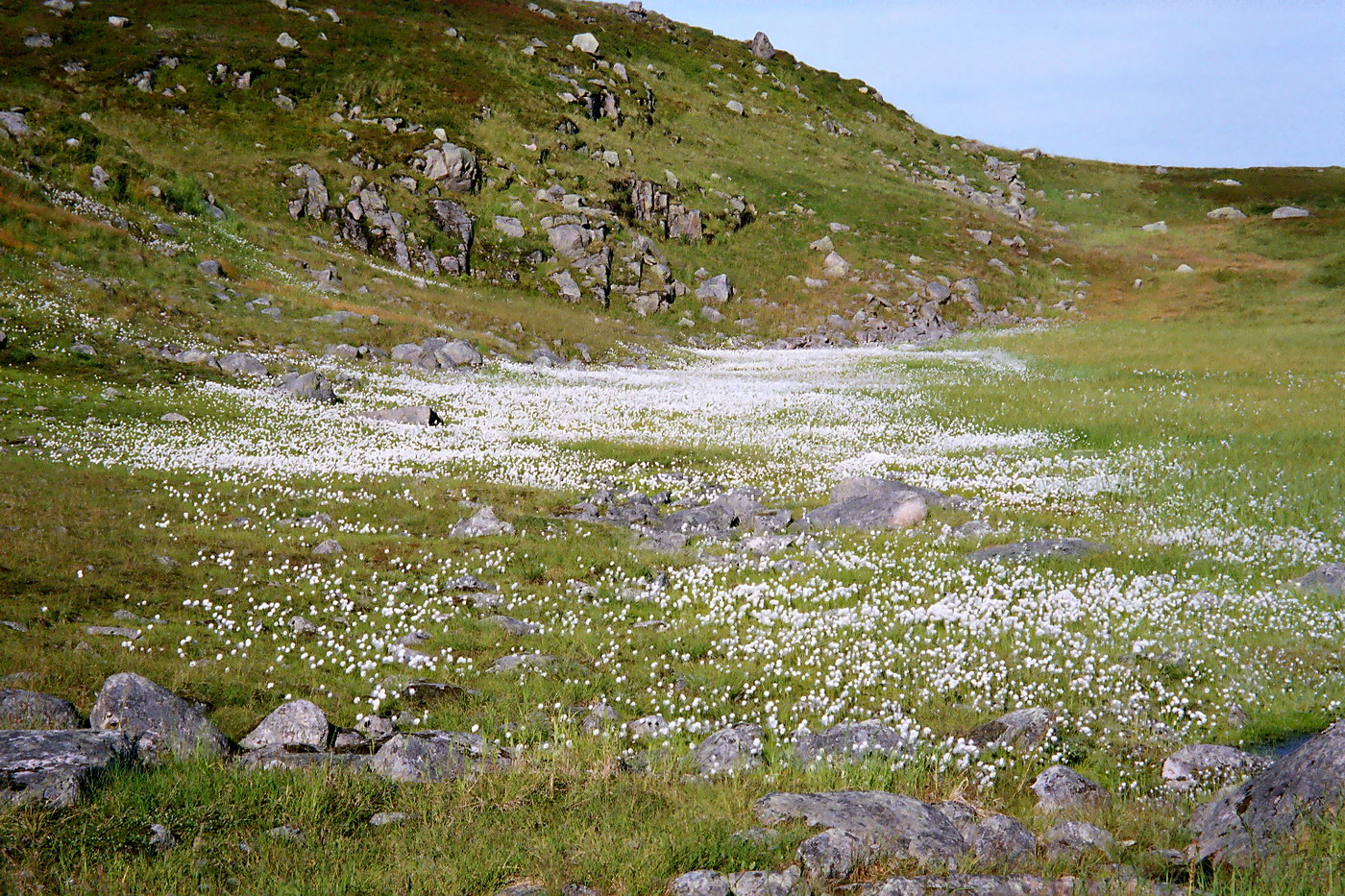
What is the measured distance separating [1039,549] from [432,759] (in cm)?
1282

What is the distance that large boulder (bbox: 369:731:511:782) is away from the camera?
8062 mm

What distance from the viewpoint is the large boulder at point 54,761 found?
20.9 feet

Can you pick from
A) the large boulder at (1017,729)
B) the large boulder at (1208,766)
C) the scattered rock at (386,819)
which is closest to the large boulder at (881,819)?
the large boulder at (1017,729)

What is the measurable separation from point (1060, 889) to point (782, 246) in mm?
77788

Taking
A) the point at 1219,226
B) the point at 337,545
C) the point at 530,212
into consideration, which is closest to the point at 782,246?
the point at 530,212

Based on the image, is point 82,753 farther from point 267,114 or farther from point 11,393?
point 267,114

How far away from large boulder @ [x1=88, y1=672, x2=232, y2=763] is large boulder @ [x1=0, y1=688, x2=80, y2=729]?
227mm

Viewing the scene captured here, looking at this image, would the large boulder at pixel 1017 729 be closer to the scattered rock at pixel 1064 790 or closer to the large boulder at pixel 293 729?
the scattered rock at pixel 1064 790

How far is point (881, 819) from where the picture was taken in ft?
22.5

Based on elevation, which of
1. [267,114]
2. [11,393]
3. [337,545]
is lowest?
[337,545]

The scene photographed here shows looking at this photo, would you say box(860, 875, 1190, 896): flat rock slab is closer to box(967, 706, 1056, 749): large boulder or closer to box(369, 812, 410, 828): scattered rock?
box(967, 706, 1056, 749): large boulder

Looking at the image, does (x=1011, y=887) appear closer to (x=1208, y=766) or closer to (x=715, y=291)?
(x=1208, y=766)

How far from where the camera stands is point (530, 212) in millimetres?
70000

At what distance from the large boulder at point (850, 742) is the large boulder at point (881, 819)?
1.27 meters
